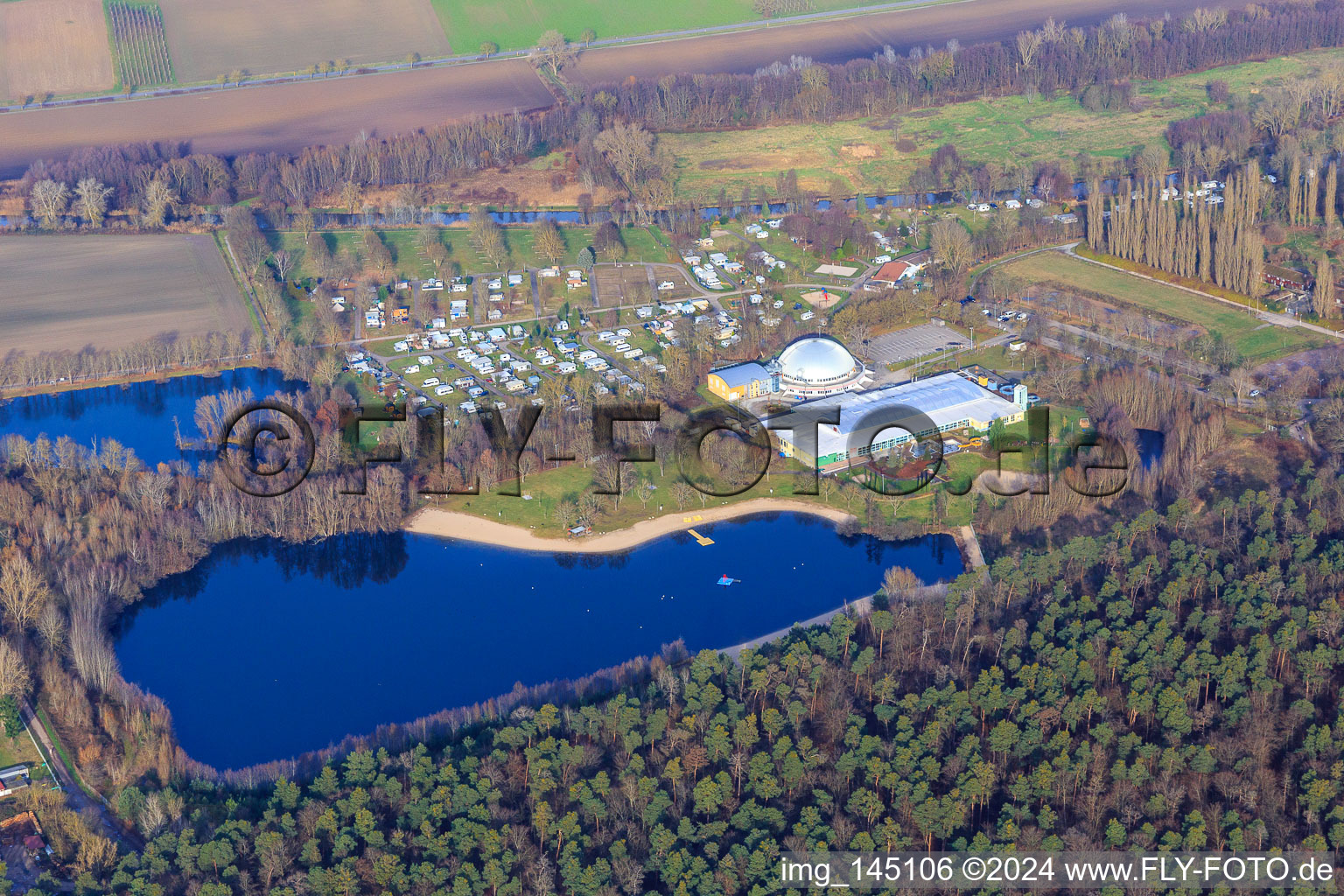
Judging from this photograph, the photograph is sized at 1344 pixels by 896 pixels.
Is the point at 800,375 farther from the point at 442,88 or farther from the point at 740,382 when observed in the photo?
the point at 442,88

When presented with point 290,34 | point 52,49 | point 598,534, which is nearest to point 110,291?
point 598,534

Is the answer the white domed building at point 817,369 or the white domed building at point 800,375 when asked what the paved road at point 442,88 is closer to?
the white domed building at point 800,375

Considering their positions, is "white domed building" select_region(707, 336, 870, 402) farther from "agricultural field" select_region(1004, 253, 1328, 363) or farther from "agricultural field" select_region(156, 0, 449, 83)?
"agricultural field" select_region(156, 0, 449, 83)

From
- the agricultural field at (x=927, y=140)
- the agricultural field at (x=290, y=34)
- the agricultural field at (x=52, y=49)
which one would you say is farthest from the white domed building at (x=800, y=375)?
the agricultural field at (x=52, y=49)

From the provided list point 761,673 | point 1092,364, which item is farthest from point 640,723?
point 1092,364

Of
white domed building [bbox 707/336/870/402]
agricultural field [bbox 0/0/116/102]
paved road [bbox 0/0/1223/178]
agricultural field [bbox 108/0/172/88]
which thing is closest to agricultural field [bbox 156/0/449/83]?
agricultural field [bbox 108/0/172/88]
